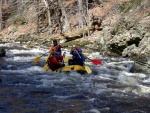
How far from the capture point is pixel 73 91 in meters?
9.12

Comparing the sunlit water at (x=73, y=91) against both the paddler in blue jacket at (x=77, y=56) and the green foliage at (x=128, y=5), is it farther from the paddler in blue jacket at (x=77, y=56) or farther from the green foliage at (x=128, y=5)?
the green foliage at (x=128, y=5)

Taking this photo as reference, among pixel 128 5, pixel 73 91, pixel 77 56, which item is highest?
pixel 128 5

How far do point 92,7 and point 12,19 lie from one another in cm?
1095

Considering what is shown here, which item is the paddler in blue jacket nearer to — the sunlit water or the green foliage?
the sunlit water

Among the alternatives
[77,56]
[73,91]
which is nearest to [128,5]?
[77,56]

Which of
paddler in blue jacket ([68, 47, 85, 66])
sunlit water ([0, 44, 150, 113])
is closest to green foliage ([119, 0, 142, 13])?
sunlit water ([0, 44, 150, 113])

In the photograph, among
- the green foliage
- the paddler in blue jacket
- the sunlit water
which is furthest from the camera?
the green foliage

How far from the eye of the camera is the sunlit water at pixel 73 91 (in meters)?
7.50

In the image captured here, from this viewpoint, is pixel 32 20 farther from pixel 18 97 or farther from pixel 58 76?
pixel 18 97

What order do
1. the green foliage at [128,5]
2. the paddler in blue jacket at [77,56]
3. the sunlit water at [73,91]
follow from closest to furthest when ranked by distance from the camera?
the sunlit water at [73,91], the paddler in blue jacket at [77,56], the green foliage at [128,5]

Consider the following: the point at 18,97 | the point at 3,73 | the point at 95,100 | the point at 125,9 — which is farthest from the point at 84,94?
the point at 125,9

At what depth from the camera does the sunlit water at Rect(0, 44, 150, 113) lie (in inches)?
295

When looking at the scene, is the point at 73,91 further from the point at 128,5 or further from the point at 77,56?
the point at 128,5

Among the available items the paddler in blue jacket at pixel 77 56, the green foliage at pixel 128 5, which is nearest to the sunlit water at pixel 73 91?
the paddler in blue jacket at pixel 77 56
